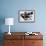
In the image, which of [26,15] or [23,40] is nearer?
[23,40]

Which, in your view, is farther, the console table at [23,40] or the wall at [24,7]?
the wall at [24,7]

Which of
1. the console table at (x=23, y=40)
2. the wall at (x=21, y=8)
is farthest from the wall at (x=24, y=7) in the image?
the console table at (x=23, y=40)

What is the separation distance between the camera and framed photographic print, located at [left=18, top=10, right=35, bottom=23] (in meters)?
4.32

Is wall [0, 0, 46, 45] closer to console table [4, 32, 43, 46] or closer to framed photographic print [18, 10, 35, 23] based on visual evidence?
framed photographic print [18, 10, 35, 23]

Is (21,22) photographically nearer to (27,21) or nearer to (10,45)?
(27,21)

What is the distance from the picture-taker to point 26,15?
14.2 ft

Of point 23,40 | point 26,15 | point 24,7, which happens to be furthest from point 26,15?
point 23,40

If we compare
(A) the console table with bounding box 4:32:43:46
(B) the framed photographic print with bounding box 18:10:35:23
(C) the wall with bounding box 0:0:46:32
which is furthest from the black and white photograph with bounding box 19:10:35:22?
(A) the console table with bounding box 4:32:43:46

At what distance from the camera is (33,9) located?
4.33 metres

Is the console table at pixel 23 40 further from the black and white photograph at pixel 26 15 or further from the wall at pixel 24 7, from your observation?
the black and white photograph at pixel 26 15

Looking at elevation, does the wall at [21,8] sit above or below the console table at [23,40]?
above

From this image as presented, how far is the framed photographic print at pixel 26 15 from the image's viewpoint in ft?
14.2

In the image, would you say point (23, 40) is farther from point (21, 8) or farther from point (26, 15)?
point (21, 8)

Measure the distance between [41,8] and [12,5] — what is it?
1.01 meters
